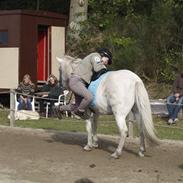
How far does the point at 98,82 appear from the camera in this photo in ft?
34.6

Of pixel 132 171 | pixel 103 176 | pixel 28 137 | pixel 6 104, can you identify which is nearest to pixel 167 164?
pixel 132 171

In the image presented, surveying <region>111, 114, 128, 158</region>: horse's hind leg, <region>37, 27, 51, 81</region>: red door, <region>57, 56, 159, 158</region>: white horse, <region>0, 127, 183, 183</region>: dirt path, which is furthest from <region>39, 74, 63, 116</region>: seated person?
<region>111, 114, 128, 158</region>: horse's hind leg

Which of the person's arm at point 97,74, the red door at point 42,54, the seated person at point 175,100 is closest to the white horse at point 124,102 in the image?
the person's arm at point 97,74

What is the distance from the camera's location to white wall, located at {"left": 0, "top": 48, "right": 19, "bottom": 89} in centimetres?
2014

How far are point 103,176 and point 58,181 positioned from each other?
69 cm

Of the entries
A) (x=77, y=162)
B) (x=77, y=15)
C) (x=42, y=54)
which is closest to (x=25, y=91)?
(x=42, y=54)

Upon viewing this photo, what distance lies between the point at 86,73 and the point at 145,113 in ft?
4.45

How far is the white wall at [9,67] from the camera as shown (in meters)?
20.1

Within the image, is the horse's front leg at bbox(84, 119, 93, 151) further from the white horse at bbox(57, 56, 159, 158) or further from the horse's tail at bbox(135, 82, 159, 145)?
the horse's tail at bbox(135, 82, 159, 145)

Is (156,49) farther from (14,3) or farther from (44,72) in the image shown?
(14,3)

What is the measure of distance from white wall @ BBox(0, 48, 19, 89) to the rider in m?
9.61

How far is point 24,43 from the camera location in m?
20.2

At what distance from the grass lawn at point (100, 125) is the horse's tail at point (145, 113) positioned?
2707 millimetres

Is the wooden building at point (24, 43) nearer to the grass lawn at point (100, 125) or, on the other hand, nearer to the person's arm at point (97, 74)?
the grass lawn at point (100, 125)
